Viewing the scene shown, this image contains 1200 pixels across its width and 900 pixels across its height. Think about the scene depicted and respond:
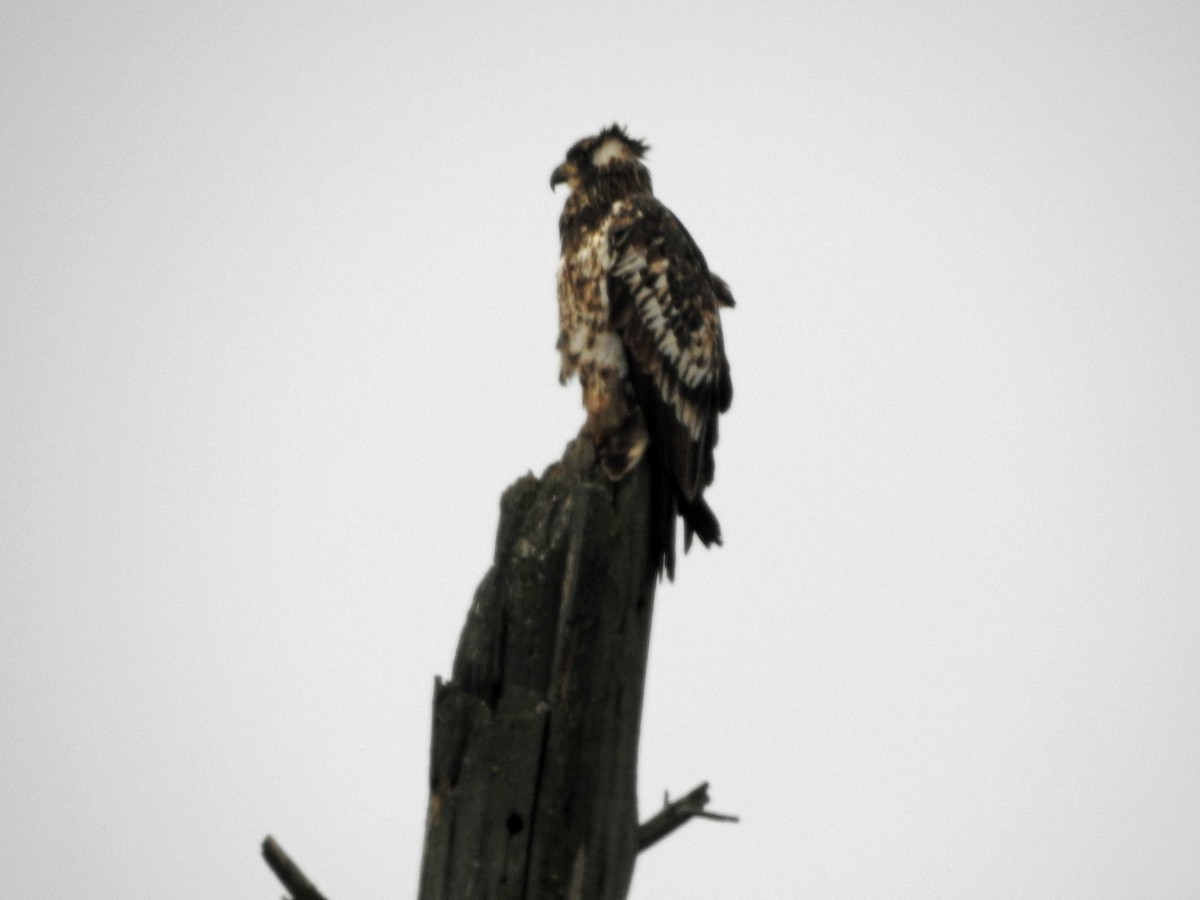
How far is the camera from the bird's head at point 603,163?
7.34 meters

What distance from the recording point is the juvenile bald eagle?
18.0 feet

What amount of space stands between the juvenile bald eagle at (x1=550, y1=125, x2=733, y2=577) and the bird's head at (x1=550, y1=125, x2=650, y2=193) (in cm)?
22

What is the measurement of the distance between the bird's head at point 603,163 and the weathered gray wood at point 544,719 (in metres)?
3.42

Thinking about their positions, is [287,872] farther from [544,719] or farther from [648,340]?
[648,340]

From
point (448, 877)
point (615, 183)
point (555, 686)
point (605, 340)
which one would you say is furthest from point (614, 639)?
point (615, 183)

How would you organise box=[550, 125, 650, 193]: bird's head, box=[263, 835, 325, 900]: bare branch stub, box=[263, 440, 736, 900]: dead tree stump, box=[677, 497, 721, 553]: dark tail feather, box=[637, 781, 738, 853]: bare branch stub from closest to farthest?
1. box=[263, 835, 325, 900]: bare branch stub
2. box=[263, 440, 736, 900]: dead tree stump
3. box=[637, 781, 738, 853]: bare branch stub
4. box=[677, 497, 721, 553]: dark tail feather
5. box=[550, 125, 650, 193]: bird's head

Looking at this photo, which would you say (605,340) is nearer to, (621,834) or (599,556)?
(599,556)

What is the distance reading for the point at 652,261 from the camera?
21.1 ft

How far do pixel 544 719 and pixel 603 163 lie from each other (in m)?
4.27

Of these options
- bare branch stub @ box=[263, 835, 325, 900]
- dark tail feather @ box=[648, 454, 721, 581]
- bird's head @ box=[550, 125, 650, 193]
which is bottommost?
bare branch stub @ box=[263, 835, 325, 900]

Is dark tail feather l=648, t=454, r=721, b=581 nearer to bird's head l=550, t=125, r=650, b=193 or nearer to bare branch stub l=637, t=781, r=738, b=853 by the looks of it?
bare branch stub l=637, t=781, r=738, b=853

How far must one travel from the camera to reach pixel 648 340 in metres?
6.18

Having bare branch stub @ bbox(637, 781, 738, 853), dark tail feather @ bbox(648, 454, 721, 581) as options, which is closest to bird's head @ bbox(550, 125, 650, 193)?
dark tail feather @ bbox(648, 454, 721, 581)

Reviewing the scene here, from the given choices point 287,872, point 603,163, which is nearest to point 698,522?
point 287,872
